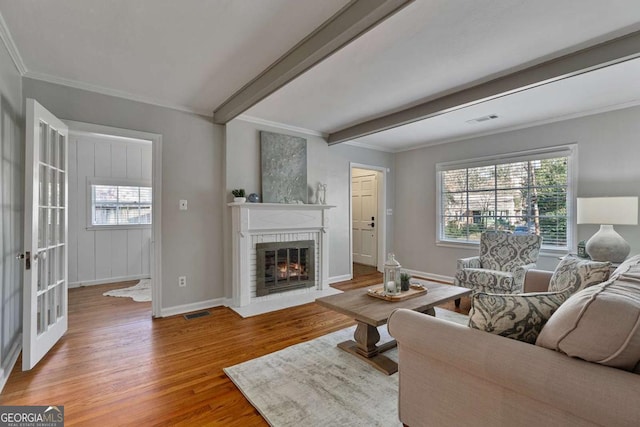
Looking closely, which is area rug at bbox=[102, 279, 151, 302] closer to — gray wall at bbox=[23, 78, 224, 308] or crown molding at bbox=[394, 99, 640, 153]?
gray wall at bbox=[23, 78, 224, 308]

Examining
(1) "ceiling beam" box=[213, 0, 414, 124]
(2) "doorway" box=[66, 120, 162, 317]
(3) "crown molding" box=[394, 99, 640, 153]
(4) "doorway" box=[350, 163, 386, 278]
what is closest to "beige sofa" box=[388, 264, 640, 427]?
(1) "ceiling beam" box=[213, 0, 414, 124]

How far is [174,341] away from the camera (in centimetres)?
279

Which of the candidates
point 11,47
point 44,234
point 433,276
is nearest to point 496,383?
Result: point 44,234

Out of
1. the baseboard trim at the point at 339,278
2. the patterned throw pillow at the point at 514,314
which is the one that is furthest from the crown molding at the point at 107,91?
the patterned throw pillow at the point at 514,314

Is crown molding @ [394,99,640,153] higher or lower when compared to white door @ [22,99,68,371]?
higher

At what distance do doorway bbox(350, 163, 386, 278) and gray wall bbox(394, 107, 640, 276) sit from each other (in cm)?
36

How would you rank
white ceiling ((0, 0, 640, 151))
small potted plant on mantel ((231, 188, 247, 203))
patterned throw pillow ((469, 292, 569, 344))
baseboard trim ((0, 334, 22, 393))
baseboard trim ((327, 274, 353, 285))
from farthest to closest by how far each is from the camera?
baseboard trim ((327, 274, 353, 285)), small potted plant on mantel ((231, 188, 247, 203)), baseboard trim ((0, 334, 22, 393)), white ceiling ((0, 0, 640, 151)), patterned throw pillow ((469, 292, 569, 344))

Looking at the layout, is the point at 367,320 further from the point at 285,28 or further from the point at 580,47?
the point at 580,47

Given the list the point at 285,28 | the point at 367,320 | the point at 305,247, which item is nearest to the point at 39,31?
the point at 285,28

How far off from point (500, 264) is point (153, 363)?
3.92m

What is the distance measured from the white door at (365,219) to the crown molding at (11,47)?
5.19m

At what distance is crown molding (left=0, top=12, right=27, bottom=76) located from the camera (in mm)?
2064

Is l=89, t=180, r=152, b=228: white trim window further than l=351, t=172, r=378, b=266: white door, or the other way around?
l=351, t=172, r=378, b=266: white door

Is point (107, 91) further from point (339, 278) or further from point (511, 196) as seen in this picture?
point (511, 196)
